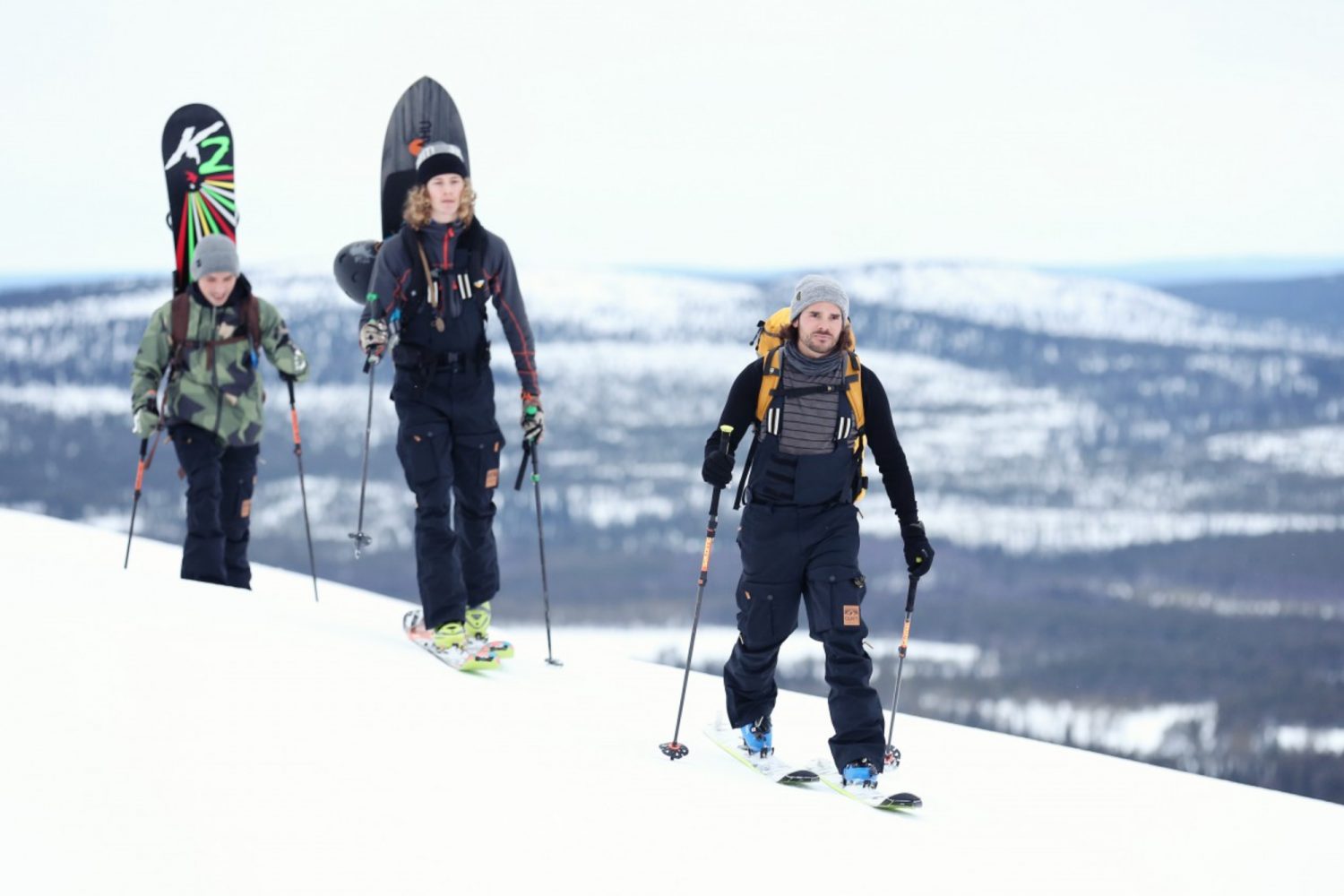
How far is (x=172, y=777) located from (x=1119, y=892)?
3.87 metres

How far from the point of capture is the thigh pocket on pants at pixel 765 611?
6598 millimetres

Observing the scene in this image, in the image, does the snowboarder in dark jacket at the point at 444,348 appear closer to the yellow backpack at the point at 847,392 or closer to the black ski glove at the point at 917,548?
the yellow backpack at the point at 847,392

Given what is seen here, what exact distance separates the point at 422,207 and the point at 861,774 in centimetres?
419

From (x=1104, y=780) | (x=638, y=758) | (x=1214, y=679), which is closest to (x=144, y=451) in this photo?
(x=638, y=758)

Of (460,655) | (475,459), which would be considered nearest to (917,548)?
(475,459)

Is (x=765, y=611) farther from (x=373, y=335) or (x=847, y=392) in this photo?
(x=373, y=335)

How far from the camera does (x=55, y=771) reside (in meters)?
4.88

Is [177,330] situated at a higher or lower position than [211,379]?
higher

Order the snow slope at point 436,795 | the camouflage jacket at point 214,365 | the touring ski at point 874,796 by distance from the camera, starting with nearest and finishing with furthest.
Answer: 1. the snow slope at point 436,795
2. the touring ski at point 874,796
3. the camouflage jacket at point 214,365

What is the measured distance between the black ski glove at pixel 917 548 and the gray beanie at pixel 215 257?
18.0 feet

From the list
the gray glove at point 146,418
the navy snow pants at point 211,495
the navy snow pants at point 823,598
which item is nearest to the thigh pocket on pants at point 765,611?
the navy snow pants at point 823,598

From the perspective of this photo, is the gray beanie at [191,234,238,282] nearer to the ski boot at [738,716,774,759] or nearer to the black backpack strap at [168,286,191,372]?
the black backpack strap at [168,286,191,372]

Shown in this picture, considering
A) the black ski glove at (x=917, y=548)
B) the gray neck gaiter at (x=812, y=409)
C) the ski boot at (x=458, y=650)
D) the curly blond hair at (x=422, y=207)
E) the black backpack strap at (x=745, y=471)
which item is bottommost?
the ski boot at (x=458, y=650)

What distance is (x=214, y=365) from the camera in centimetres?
966
